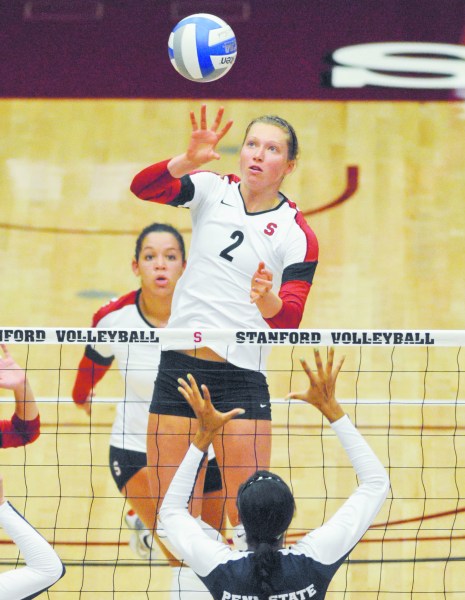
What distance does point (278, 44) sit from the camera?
1412 centimetres

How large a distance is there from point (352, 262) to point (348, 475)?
2723 millimetres

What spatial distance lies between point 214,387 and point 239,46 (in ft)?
27.2

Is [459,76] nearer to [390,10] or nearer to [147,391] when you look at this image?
[390,10]

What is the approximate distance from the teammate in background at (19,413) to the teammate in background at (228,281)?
0.66m

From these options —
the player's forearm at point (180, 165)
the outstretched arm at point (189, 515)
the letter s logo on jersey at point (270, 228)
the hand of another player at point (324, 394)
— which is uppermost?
the player's forearm at point (180, 165)

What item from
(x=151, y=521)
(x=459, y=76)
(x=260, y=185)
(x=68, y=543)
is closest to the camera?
(x=260, y=185)

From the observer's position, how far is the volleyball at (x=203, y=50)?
7289 millimetres

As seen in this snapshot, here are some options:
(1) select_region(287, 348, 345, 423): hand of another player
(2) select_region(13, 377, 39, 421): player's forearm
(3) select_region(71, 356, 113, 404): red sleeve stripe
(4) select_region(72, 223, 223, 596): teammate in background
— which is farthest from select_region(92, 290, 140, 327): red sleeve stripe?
(1) select_region(287, 348, 345, 423): hand of another player

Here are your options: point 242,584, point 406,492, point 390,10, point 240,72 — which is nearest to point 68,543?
point 406,492

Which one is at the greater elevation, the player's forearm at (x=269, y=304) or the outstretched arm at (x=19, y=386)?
the player's forearm at (x=269, y=304)

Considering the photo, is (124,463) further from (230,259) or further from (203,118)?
(203,118)

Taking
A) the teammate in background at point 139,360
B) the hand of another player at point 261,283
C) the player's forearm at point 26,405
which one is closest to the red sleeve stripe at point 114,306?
the teammate in background at point 139,360

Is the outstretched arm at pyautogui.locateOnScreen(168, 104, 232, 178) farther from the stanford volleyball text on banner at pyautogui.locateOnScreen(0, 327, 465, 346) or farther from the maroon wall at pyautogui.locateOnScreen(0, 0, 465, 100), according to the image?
the maroon wall at pyautogui.locateOnScreen(0, 0, 465, 100)

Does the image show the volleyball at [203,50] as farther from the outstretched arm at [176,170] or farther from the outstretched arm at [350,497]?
the outstretched arm at [350,497]
